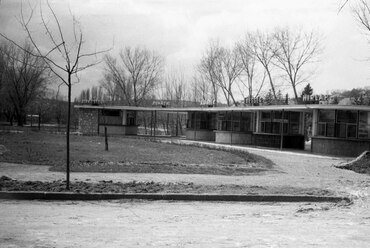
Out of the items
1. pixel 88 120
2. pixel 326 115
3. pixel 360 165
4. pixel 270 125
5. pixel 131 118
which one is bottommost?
pixel 360 165

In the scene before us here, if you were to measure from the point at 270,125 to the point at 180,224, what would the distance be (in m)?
31.3

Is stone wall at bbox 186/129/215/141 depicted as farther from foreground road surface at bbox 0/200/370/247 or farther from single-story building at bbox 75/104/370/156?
foreground road surface at bbox 0/200/370/247

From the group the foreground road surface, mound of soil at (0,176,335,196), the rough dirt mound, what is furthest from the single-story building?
the foreground road surface

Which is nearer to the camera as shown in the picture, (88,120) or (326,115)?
(326,115)

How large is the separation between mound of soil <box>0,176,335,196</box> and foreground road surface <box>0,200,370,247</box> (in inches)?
37.3

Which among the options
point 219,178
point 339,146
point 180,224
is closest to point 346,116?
point 339,146

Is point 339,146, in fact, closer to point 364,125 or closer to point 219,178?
point 364,125

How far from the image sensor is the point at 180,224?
815 cm

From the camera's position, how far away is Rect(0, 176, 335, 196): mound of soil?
36.7ft

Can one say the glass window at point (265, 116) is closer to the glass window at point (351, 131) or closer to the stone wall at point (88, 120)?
the glass window at point (351, 131)

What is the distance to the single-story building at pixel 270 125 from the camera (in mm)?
29359

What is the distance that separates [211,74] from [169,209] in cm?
5813

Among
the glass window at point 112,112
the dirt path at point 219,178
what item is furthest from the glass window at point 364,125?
the glass window at point 112,112

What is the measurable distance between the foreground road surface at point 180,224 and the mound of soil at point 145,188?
946 millimetres
